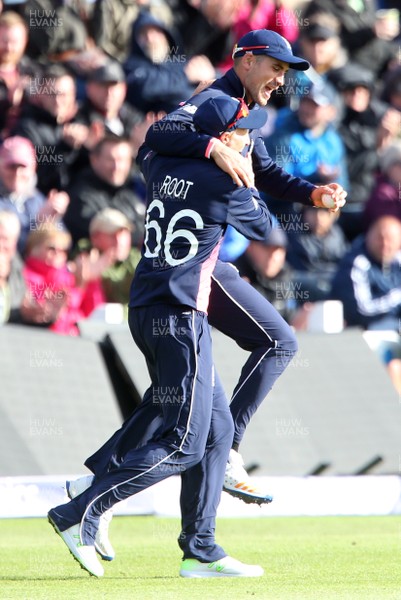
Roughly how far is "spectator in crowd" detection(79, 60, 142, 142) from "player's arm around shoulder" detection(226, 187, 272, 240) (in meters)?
6.32

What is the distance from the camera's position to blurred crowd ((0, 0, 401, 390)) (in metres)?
10.9

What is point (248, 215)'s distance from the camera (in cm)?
626

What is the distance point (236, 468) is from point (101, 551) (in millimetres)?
844

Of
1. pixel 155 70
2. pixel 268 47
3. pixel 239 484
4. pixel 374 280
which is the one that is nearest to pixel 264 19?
pixel 155 70

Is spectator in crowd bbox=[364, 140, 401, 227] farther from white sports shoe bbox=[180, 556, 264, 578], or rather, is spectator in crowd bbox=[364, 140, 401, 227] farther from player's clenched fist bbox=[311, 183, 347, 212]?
white sports shoe bbox=[180, 556, 264, 578]

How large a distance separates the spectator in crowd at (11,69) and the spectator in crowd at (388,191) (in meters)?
3.69

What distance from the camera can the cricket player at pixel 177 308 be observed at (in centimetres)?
604

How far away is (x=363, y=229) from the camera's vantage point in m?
13.1

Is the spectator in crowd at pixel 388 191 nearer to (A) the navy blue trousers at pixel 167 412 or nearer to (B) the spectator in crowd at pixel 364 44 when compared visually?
(B) the spectator in crowd at pixel 364 44

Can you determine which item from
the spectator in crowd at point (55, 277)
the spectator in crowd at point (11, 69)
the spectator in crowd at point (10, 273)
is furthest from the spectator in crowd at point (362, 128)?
the spectator in crowd at point (10, 273)

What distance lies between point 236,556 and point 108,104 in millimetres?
6784

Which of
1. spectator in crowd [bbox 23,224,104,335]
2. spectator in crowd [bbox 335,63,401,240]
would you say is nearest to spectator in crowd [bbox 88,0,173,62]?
spectator in crowd [bbox 335,63,401,240]

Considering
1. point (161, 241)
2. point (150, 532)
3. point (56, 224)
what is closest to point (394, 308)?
point (56, 224)

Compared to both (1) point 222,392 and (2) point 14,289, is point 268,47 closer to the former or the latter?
(1) point 222,392
